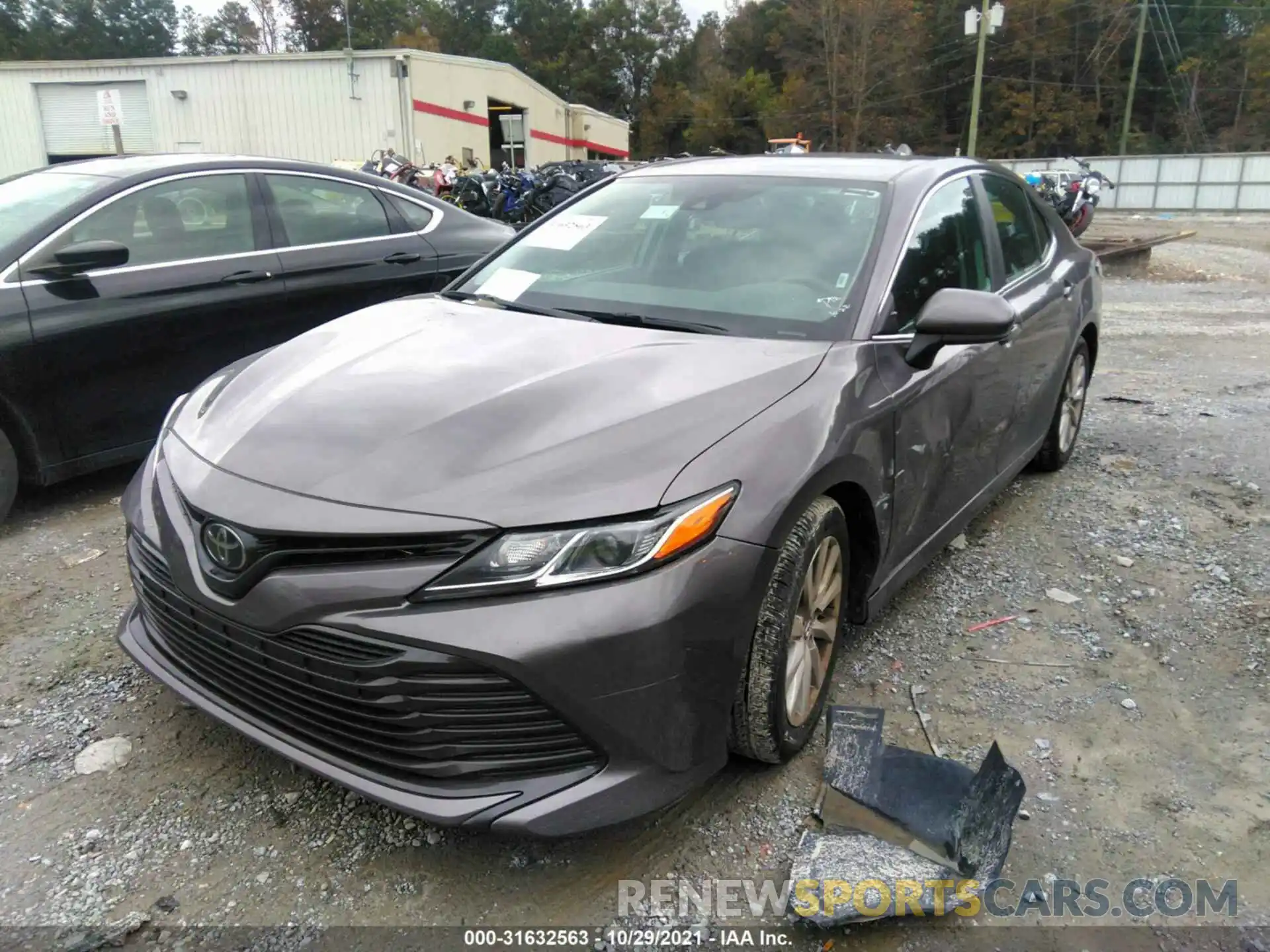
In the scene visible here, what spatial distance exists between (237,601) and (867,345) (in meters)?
1.75

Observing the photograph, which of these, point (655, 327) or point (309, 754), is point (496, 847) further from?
point (655, 327)

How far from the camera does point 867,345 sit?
8.66 ft

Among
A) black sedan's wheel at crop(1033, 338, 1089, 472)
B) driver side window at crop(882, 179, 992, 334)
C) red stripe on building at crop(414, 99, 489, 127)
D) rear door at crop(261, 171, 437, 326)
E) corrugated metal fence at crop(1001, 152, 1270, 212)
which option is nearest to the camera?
driver side window at crop(882, 179, 992, 334)

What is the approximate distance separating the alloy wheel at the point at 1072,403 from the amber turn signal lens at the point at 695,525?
10.5ft

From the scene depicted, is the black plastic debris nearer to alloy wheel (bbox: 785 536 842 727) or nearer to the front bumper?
alloy wheel (bbox: 785 536 842 727)

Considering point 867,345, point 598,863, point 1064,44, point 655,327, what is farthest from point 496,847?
point 1064,44

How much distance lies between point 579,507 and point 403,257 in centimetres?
375

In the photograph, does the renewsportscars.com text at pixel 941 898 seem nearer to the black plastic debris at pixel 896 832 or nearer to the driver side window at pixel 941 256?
the black plastic debris at pixel 896 832

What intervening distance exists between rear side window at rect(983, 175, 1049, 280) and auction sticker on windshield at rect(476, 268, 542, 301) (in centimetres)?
190

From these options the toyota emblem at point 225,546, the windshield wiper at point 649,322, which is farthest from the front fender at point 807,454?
the toyota emblem at point 225,546

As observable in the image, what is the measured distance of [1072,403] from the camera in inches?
192

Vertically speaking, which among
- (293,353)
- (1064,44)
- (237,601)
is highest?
(1064,44)

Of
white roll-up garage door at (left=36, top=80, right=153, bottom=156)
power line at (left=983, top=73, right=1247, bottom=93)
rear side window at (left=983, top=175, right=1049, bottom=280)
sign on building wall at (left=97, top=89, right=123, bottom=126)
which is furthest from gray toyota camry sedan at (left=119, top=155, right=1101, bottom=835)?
power line at (left=983, top=73, right=1247, bottom=93)

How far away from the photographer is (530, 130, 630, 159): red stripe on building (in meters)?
43.0
